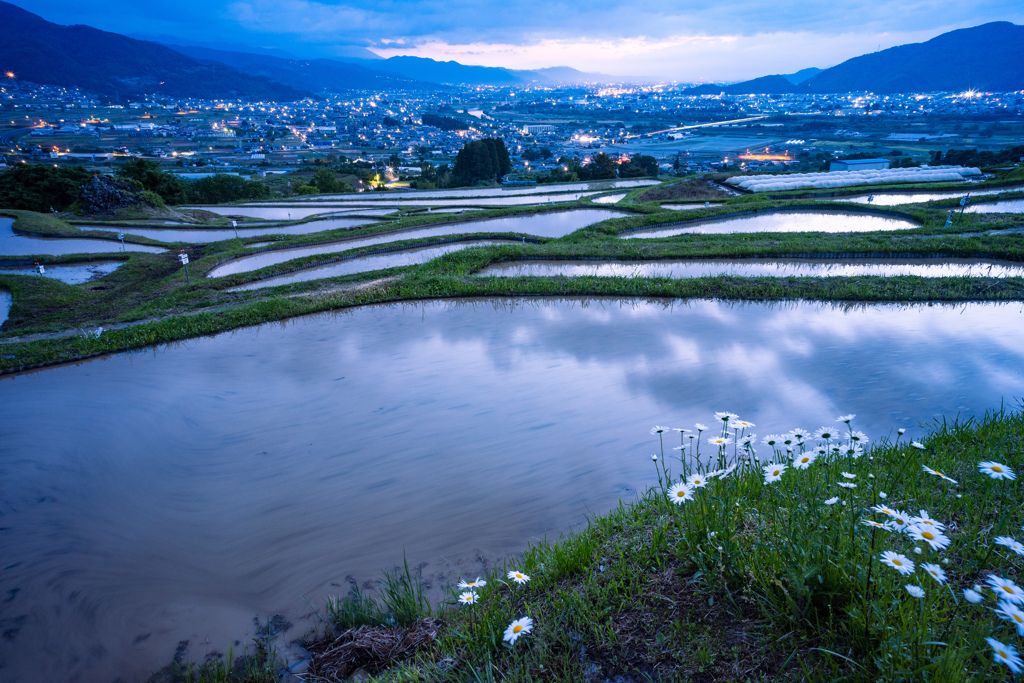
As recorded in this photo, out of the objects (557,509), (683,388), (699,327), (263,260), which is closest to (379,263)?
(263,260)

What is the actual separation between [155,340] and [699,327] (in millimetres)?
9944

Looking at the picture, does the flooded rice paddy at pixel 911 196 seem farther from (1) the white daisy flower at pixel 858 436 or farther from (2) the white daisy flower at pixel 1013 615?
(2) the white daisy flower at pixel 1013 615

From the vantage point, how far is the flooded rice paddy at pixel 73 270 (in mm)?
13285

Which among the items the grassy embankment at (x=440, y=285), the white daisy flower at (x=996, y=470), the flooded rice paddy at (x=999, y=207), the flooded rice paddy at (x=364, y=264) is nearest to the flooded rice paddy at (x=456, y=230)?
the grassy embankment at (x=440, y=285)

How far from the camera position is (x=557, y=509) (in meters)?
4.32

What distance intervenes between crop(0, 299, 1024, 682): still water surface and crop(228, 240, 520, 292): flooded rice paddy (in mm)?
3825

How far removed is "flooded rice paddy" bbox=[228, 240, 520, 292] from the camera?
12453 millimetres

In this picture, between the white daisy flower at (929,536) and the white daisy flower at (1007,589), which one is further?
the white daisy flower at (929,536)

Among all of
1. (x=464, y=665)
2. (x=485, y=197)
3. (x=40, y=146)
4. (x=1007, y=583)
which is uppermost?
(x=40, y=146)

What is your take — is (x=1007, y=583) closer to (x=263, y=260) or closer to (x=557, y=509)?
(x=557, y=509)

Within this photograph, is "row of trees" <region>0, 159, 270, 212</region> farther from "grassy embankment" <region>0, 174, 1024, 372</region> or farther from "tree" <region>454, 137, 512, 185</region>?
"tree" <region>454, 137, 512, 185</region>

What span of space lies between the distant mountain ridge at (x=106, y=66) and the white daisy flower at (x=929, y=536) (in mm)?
177034

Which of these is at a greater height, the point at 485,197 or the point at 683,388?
the point at 485,197

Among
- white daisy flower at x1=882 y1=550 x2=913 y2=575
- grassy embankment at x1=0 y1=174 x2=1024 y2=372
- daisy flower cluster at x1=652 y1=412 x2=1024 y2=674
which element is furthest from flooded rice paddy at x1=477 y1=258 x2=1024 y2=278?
white daisy flower at x1=882 y1=550 x2=913 y2=575
